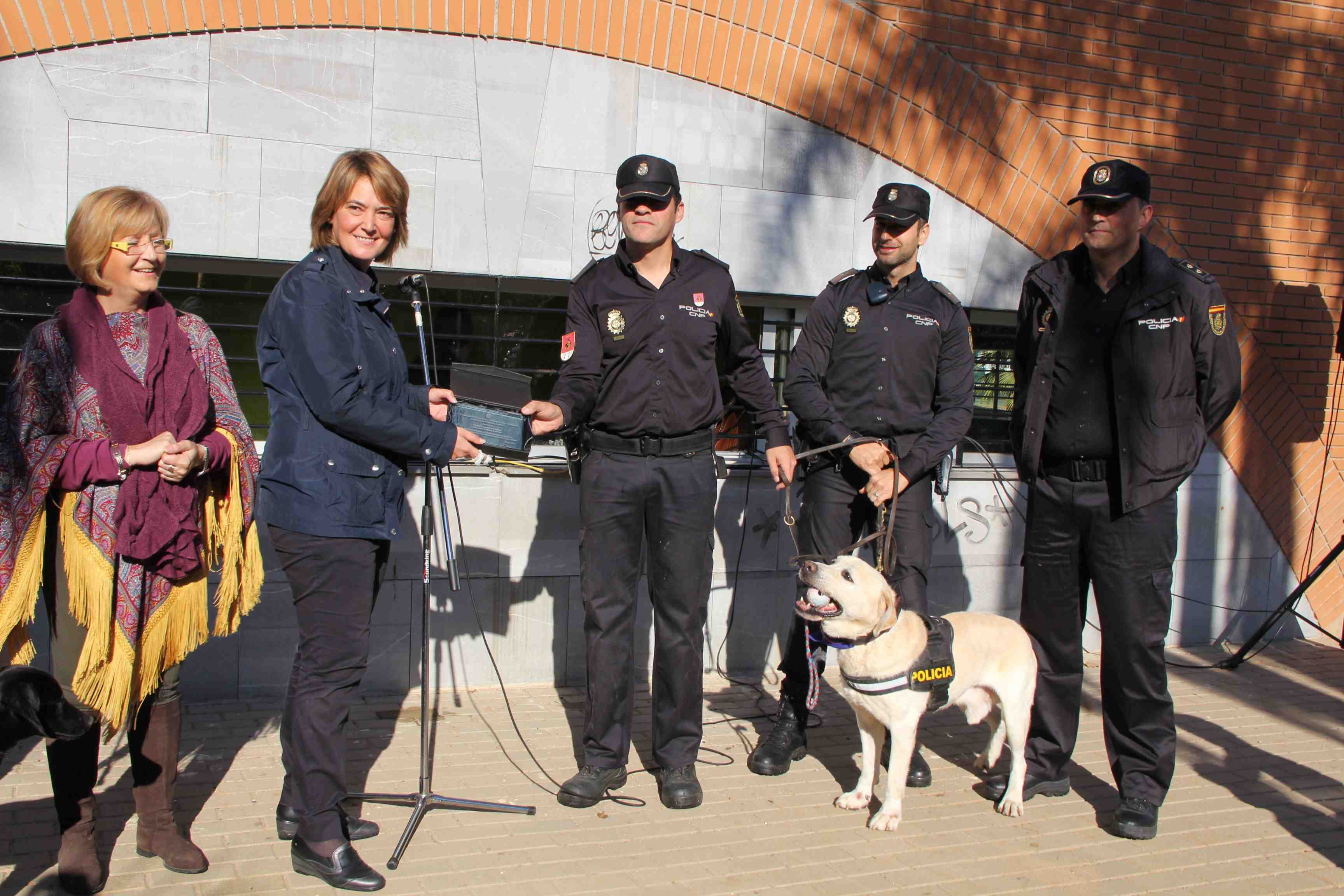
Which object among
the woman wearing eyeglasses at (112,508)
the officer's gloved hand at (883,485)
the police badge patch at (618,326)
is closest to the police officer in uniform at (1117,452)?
the officer's gloved hand at (883,485)

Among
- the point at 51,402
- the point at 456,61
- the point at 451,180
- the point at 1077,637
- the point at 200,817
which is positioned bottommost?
the point at 200,817

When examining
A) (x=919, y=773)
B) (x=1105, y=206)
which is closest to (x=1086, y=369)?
(x=1105, y=206)

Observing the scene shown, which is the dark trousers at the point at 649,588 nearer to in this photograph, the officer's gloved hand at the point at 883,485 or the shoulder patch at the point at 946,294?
the officer's gloved hand at the point at 883,485

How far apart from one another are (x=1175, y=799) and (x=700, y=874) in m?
2.20

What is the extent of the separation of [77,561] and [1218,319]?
415 centimetres

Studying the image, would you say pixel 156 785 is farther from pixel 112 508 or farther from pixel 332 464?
pixel 332 464

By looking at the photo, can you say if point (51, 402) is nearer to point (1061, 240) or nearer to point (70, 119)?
point (70, 119)

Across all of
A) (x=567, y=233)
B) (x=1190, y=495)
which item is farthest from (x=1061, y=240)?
(x=567, y=233)

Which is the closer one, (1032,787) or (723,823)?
(723,823)

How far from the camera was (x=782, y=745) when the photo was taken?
4.91 meters

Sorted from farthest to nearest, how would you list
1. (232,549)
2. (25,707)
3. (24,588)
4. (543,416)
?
(543,416), (232,549), (24,588), (25,707)

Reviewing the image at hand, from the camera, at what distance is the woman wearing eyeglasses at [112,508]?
134 inches

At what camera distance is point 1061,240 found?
7.03 meters

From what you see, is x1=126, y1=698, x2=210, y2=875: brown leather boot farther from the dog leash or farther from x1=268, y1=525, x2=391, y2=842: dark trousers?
the dog leash
